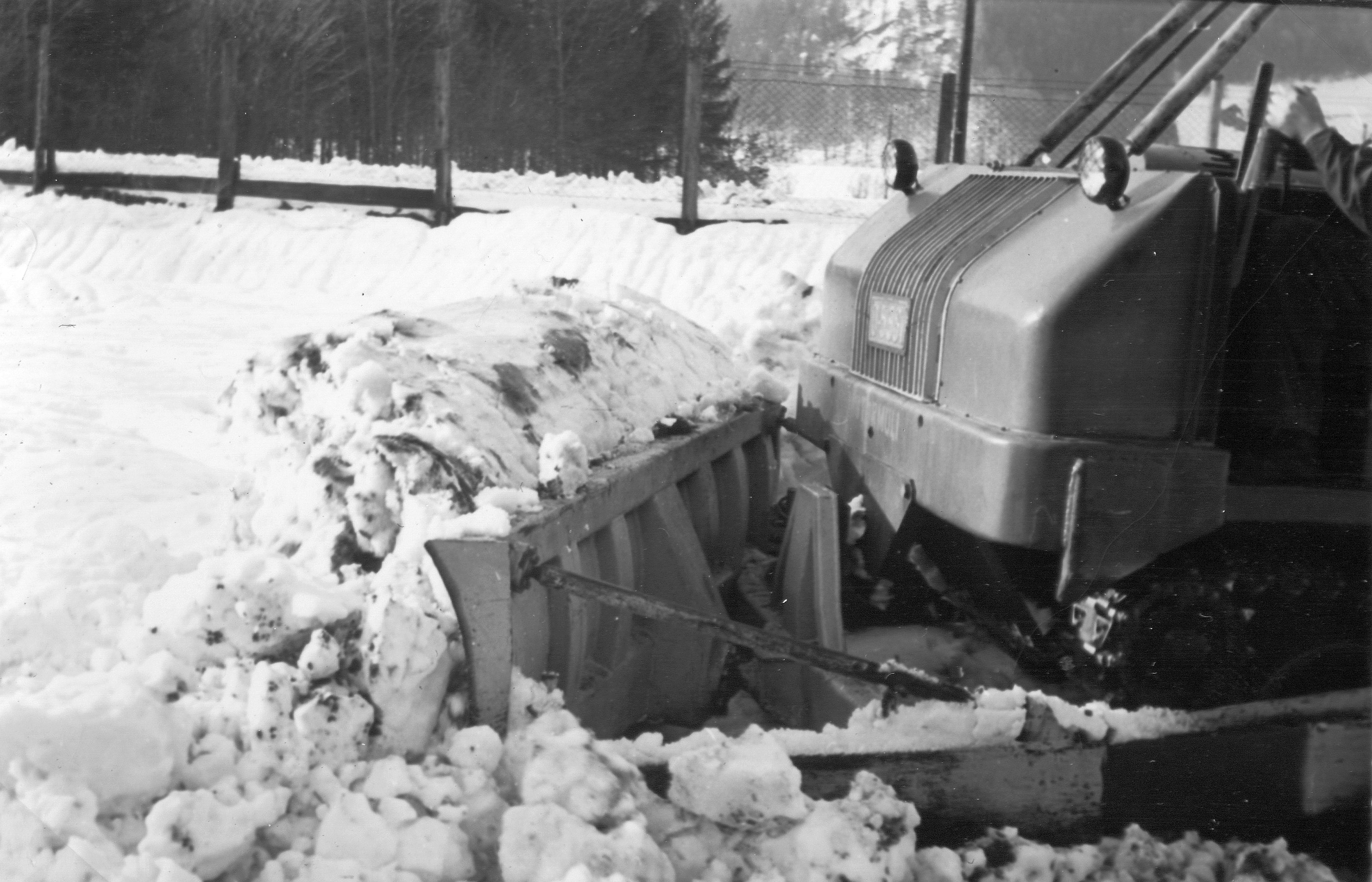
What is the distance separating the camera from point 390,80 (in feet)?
31.7

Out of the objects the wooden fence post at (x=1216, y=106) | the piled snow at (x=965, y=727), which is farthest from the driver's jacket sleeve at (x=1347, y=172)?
the piled snow at (x=965, y=727)

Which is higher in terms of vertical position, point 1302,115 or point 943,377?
point 1302,115

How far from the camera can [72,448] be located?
216 inches

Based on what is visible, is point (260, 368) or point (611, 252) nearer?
point (260, 368)

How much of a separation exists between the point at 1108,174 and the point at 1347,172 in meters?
0.46

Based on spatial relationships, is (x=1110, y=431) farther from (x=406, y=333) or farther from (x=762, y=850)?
(x=406, y=333)

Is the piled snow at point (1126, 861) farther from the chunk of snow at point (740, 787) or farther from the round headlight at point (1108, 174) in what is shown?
the round headlight at point (1108, 174)

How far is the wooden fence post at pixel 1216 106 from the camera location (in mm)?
3186

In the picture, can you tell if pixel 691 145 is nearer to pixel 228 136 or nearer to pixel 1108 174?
pixel 228 136

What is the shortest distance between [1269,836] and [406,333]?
242cm

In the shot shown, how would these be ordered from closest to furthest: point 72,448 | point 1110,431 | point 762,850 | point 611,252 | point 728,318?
point 762,850 < point 1110,431 < point 72,448 < point 728,318 < point 611,252

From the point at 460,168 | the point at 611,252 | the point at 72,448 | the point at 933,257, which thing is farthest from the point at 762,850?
the point at 460,168

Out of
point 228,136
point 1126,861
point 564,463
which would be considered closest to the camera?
point 1126,861

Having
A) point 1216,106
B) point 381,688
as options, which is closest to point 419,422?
point 381,688
